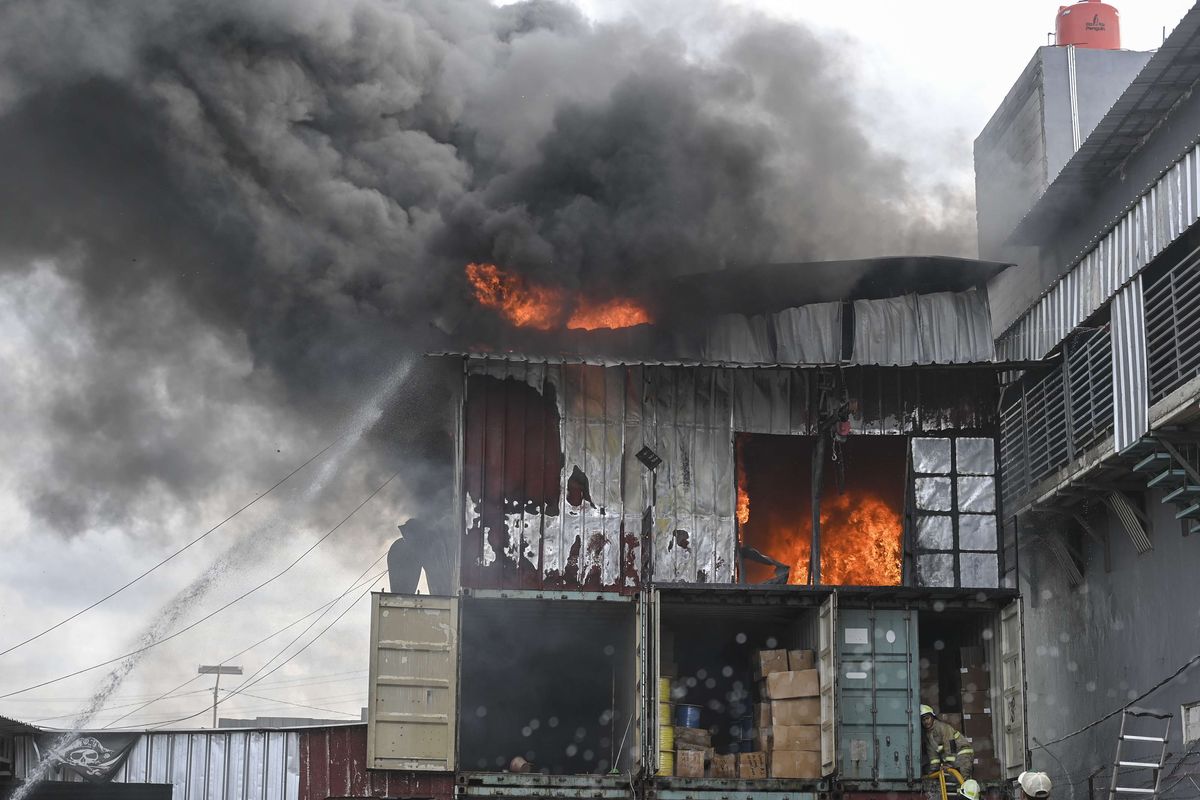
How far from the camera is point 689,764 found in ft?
64.7

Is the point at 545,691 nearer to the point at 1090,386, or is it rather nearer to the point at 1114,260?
the point at 1090,386

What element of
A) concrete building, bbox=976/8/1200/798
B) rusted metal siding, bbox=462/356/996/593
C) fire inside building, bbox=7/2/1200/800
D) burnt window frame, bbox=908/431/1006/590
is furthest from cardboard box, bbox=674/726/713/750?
concrete building, bbox=976/8/1200/798

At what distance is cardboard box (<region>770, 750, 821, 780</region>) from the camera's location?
1961 cm

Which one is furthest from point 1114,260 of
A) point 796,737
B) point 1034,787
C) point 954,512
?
point 1034,787

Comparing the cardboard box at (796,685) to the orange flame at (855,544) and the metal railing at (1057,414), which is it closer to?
the orange flame at (855,544)

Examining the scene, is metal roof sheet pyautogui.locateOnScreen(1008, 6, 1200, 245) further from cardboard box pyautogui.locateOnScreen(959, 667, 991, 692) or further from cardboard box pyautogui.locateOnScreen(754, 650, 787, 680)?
cardboard box pyautogui.locateOnScreen(754, 650, 787, 680)

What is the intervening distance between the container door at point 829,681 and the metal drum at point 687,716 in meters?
1.95

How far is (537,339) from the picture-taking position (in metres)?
23.4

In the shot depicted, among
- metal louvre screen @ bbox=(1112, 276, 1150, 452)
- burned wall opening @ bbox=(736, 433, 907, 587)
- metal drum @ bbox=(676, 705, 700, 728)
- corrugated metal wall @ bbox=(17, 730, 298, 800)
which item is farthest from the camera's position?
burned wall opening @ bbox=(736, 433, 907, 587)

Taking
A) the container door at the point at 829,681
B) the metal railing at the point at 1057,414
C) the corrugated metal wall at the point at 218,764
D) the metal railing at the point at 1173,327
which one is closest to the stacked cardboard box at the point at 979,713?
the container door at the point at 829,681

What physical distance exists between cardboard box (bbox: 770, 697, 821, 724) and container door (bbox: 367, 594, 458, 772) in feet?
14.7

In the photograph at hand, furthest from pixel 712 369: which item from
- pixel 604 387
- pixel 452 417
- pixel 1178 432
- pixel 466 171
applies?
pixel 1178 432

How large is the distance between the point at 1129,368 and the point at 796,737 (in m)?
6.62

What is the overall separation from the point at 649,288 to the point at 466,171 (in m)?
4.10
